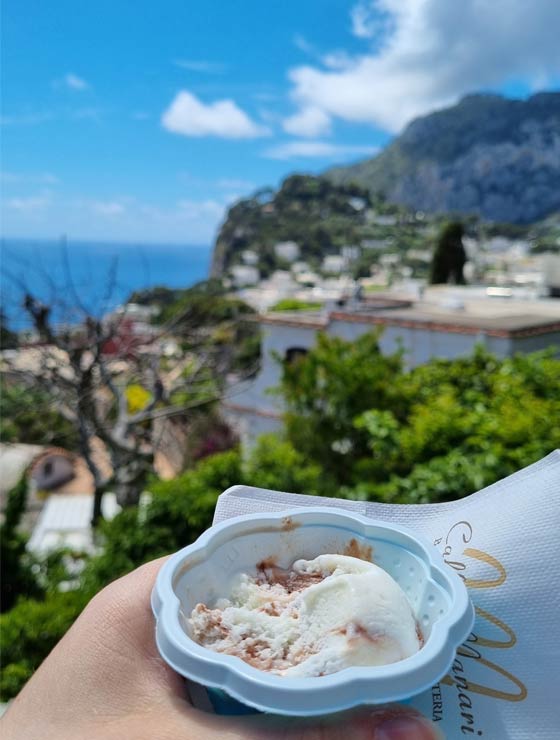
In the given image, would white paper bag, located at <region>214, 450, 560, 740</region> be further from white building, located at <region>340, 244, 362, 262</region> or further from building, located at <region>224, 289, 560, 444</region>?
white building, located at <region>340, 244, 362, 262</region>

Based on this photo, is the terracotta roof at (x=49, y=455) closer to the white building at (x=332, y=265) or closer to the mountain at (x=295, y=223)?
the white building at (x=332, y=265)

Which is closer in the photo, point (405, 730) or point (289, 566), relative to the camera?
point (405, 730)

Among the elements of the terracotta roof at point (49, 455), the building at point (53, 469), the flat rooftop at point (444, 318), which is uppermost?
the flat rooftop at point (444, 318)

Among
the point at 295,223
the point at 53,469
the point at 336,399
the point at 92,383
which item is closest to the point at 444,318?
the point at 336,399

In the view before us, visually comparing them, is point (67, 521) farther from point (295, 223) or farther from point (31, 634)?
point (295, 223)

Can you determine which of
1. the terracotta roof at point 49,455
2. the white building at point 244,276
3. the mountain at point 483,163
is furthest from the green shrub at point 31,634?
the mountain at point 483,163

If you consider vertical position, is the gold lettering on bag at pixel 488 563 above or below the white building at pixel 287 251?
above
